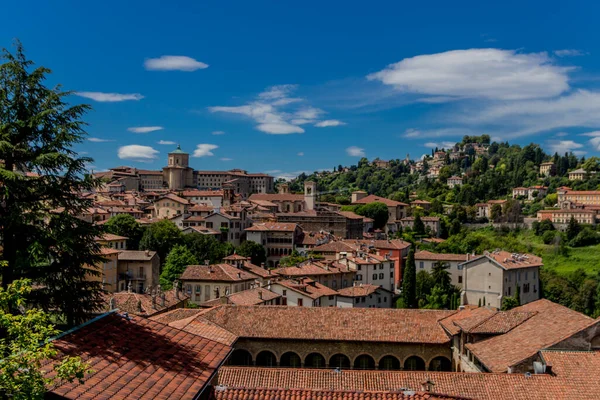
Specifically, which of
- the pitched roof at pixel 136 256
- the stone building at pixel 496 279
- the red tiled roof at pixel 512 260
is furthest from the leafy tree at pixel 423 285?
the pitched roof at pixel 136 256

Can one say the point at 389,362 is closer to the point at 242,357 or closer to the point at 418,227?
the point at 242,357

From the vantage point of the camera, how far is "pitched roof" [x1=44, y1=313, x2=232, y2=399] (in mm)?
9195

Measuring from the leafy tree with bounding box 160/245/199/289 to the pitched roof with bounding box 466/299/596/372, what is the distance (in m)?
36.0

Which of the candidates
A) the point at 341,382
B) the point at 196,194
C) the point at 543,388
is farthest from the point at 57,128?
the point at 196,194

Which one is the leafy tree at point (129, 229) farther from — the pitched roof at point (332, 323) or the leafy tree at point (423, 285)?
the pitched roof at point (332, 323)

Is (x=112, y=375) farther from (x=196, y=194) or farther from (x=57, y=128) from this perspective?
(x=196, y=194)

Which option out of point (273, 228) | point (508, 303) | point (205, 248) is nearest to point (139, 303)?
point (508, 303)

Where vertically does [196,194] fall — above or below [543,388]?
above

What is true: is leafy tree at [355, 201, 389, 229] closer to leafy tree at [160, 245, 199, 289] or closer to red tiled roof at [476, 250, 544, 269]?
red tiled roof at [476, 250, 544, 269]

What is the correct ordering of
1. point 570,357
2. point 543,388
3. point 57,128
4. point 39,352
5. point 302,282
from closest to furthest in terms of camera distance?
point 39,352 < point 57,128 < point 543,388 < point 570,357 < point 302,282

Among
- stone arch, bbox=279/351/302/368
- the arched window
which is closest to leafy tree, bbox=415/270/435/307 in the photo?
the arched window

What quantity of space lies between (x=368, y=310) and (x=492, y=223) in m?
94.3

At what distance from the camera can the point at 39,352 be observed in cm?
756

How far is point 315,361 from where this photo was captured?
2952cm
